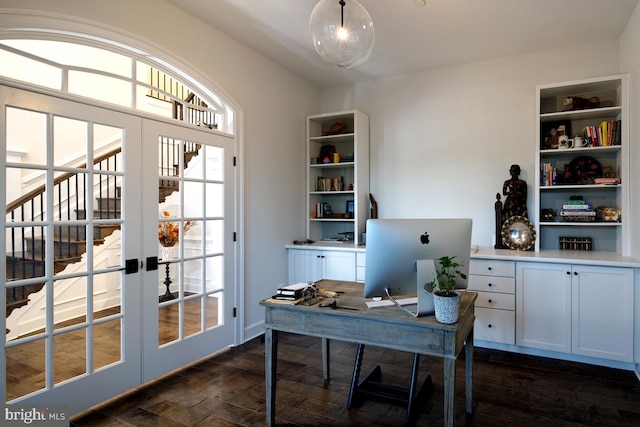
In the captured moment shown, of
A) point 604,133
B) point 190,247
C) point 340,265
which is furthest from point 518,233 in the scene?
point 190,247

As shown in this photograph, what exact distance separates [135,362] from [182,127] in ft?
6.07

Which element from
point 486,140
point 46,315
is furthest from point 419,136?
point 46,315

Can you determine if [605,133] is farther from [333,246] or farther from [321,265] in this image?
[321,265]

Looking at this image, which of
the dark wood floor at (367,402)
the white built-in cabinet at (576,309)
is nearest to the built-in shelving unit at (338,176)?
the dark wood floor at (367,402)

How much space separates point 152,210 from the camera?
2.93 metres

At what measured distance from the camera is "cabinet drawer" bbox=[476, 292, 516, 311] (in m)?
3.50

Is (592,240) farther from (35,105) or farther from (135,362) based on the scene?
(35,105)

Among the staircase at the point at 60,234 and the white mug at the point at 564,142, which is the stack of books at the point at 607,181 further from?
the staircase at the point at 60,234

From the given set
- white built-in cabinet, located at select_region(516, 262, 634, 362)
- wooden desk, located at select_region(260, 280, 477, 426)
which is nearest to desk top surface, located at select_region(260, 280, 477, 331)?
wooden desk, located at select_region(260, 280, 477, 426)

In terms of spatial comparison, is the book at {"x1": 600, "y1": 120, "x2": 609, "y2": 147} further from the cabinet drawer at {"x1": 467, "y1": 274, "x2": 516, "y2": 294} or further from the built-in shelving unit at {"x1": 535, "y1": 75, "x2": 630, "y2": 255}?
the cabinet drawer at {"x1": 467, "y1": 274, "x2": 516, "y2": 294}

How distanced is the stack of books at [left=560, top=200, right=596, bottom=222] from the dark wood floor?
4.36 ft

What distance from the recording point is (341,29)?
2.12 metres

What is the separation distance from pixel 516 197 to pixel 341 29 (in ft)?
9.10

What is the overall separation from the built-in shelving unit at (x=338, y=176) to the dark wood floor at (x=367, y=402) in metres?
1.79
